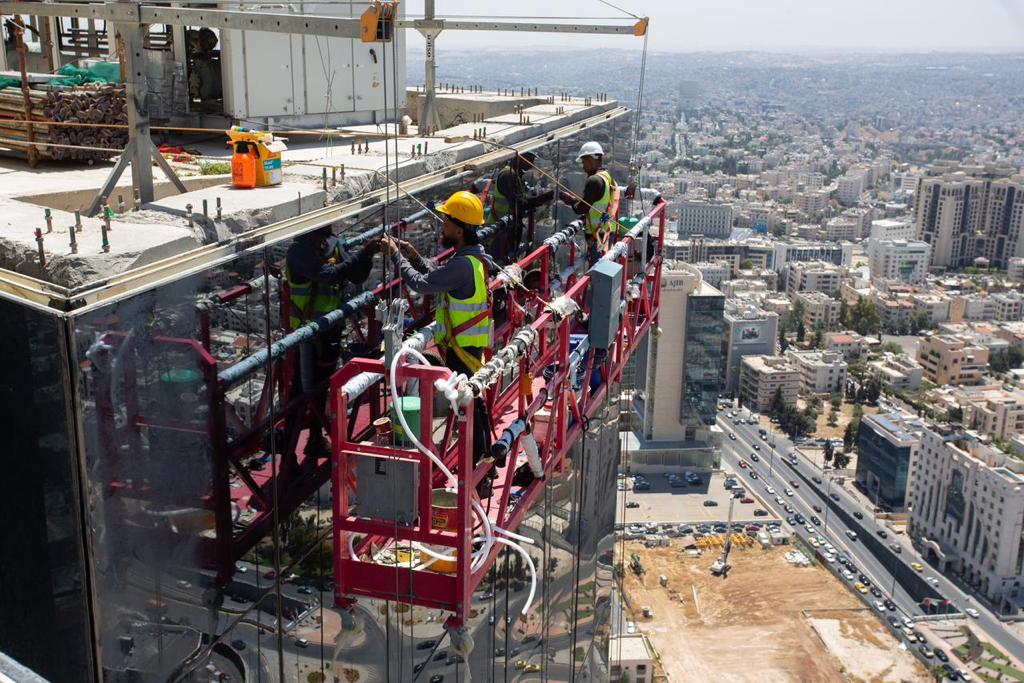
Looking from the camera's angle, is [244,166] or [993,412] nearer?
[244,166]

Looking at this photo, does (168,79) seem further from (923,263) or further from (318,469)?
(923,263)

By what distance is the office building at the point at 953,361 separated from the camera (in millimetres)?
89250

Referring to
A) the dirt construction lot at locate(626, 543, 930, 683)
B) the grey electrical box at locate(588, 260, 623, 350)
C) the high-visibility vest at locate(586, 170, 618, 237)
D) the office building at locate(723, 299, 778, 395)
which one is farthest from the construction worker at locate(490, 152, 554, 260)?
the office building at locate(723, 299, 778, 395)

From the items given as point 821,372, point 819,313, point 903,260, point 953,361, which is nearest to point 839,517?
point 821,372

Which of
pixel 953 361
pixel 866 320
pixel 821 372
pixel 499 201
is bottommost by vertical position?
pixel 821 372

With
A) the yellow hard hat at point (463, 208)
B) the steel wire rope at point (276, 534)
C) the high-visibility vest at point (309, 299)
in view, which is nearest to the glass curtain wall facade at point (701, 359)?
the yellow hard hat at point (463, 208)

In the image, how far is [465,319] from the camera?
21.6 feet

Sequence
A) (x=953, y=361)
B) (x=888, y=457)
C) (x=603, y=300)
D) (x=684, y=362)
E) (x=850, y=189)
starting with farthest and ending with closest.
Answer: (x=850, y=189), (x=953, y=361), (x=684, y=362), (x=888, y=457), (x=603, y=300)

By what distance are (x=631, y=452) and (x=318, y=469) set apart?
68088 mm

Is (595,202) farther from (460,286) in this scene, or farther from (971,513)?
(971,513)

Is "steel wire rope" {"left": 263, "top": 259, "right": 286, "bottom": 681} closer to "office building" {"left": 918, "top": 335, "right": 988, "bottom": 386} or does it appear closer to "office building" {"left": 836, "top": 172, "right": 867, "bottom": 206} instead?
"office building" {"left": 918, "top": 335, "right": 988, "bottom": 386}

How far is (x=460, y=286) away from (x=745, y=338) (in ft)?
296

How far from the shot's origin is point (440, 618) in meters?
7.19

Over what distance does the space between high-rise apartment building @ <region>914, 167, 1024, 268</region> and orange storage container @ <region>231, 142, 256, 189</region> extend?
129m
